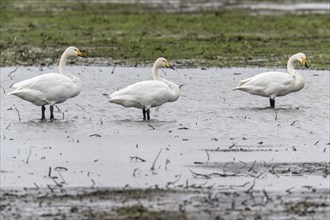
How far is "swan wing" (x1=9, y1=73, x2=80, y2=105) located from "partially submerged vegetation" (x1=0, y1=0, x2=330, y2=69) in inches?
285

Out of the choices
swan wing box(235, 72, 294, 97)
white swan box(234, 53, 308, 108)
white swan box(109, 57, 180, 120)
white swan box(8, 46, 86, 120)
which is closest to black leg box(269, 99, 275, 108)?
white swan box(234, 53, 308, 108)

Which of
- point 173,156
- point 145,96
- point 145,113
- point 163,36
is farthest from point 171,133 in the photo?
point 163,36

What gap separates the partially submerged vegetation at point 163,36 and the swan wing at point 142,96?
7535mm

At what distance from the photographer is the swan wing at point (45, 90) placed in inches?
685

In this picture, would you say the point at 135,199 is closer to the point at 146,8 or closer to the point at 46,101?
the point at 46,101

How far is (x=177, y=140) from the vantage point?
51.1 ft

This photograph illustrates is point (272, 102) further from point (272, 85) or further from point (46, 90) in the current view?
point (46, 90)

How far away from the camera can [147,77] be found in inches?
915

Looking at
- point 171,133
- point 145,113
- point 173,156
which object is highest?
point 145,113

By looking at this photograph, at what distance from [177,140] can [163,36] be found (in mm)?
16055

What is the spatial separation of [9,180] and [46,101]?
5479 millimetres

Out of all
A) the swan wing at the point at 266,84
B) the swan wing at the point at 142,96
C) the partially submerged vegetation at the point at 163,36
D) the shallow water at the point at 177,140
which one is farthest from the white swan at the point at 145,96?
the partially submerged vegetation at the point at 163,36

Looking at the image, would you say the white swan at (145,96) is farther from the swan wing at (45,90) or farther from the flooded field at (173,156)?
the swan wing at (45,90)

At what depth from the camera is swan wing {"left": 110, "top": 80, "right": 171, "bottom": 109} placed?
17.5 m
